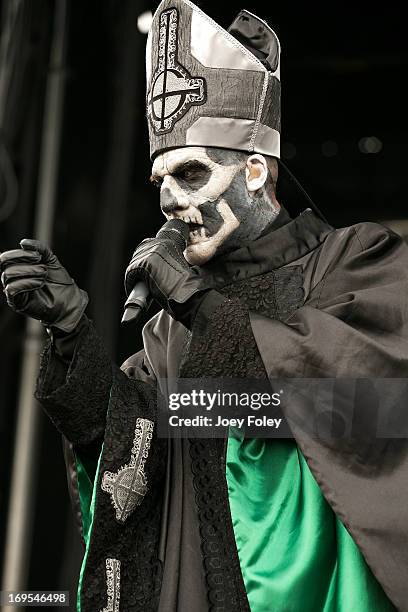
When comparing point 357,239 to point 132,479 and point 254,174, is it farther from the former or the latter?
point 132,479

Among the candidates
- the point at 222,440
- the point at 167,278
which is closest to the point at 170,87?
the point at 167,278

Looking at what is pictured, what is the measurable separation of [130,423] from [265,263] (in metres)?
0.41

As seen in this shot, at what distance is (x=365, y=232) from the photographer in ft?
7.67

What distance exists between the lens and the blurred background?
10.2ft

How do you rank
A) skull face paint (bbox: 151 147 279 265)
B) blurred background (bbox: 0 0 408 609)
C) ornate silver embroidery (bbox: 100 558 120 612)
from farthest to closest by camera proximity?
blurred background (bbox: 0 0 408 609)
skull face paint (bbox: 151 147 279 265)
ornate silver embroidery (bbox: 100 558 120 612)

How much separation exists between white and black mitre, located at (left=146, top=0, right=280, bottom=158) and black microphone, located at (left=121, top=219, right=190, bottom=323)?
183mm

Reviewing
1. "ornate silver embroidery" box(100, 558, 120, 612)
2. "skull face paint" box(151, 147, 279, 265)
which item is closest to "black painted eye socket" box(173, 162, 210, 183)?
"skull face paint" box(151, 147, 279, 265)

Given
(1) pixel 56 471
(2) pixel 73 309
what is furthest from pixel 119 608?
(1) pixel 56 471

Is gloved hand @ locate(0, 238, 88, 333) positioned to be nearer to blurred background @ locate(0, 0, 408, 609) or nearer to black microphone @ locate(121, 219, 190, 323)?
black microphone @ locate(121, 219, 190, 323)

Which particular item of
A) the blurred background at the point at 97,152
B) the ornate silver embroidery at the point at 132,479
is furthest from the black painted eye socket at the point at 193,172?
the blurred background at the point at 97,152

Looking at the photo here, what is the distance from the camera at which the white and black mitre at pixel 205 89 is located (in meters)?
2.38

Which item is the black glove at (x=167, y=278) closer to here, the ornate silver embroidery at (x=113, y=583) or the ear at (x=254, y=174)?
the ear at (x=254, y=174)

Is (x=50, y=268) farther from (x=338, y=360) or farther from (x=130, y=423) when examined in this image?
(x=338, y=360)

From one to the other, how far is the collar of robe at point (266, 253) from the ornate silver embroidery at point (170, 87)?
277 millimetres
